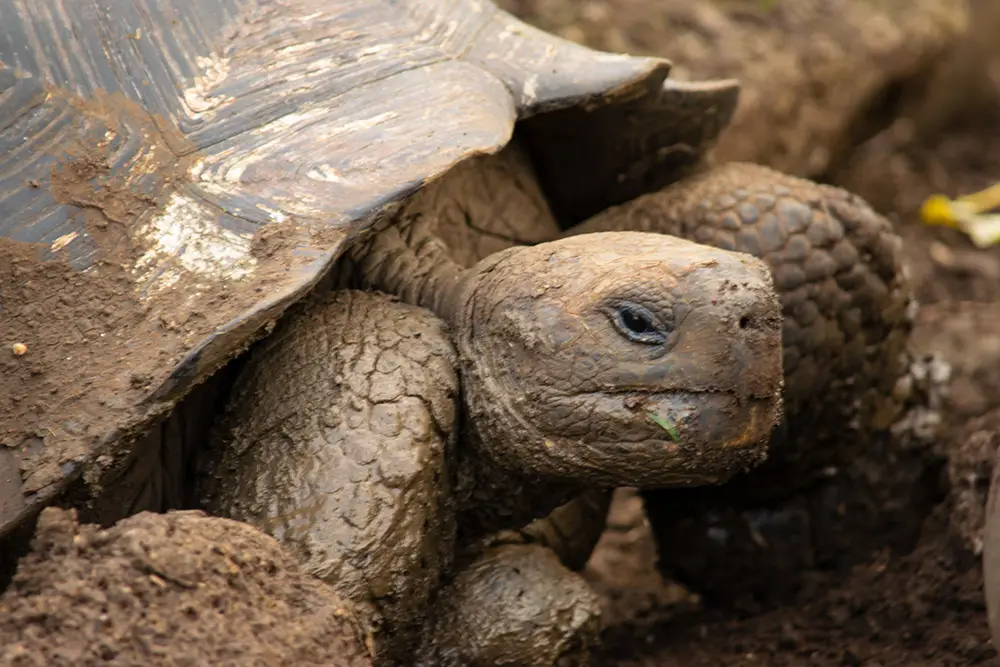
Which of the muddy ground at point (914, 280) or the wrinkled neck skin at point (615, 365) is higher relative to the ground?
the wrinkled neck skin at point (615, 365)

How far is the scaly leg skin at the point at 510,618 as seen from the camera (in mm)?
2404

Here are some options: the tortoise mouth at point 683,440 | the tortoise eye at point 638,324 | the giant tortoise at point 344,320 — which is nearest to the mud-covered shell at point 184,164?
the giant tortoise at point 344,320

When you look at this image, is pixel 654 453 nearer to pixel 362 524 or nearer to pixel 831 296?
pixel 362 524

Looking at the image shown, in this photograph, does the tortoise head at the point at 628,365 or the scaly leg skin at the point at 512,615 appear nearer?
the tortoise head at the point at 628,365

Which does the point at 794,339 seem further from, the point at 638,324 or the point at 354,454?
the point at 354,454

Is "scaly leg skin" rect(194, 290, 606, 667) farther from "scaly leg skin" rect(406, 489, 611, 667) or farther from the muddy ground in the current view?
the muddy ground

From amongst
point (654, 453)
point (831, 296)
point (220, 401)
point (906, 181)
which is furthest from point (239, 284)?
point (906, 181)

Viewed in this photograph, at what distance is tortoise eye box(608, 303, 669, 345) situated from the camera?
221 centimetres

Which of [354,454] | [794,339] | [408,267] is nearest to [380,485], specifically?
[354,454]

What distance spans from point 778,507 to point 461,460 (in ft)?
3.84

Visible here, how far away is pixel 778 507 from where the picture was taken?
3.31 m

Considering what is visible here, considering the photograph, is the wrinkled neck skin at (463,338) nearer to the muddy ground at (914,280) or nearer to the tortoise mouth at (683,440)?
the tortoise mouth at (683,440)

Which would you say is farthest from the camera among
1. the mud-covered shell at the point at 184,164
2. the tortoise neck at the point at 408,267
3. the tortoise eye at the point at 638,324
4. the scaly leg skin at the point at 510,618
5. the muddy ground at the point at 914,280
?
the muddy ground at the point at 914,280

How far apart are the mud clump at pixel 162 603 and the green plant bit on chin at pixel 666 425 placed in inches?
24.9
